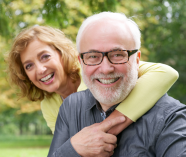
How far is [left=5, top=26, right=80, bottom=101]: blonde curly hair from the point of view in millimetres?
2703

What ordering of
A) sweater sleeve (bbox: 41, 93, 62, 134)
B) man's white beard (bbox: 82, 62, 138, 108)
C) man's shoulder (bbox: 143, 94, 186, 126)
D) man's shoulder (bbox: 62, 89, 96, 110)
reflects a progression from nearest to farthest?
1. man's shoulder (bbox: 143, 94, 186, 126)
2. man's white beard (bbox: 82, 62, 138, 108)
3. man's shoulder (bbox: 62, 89, 96, 110)
4. sweater sleeve (bbox: 41, 93, 62, 134)

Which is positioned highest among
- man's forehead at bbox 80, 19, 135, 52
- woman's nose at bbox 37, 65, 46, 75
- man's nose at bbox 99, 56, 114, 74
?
man's forehead at bbox 80, 19, 135, 52

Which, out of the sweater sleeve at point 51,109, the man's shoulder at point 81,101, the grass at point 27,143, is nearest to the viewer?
the man's shoulder at point 81,101

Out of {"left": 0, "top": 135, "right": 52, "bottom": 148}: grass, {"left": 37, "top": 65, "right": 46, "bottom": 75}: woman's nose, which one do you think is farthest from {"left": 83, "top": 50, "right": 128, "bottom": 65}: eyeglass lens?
{"left": 0, "top": 135, "right": 52, "bottom": 148}: grass

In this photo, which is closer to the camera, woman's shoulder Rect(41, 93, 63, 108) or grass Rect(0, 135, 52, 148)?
woman's shoulder Rect(41, 93, 63, 108)

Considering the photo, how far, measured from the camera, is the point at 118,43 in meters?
1.58

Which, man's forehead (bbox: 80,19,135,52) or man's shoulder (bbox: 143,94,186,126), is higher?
man's forehead (bbox: 80,19,135,52)

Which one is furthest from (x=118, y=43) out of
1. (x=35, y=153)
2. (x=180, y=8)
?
(x=35, y=153)

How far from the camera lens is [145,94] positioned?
1697 millimetres

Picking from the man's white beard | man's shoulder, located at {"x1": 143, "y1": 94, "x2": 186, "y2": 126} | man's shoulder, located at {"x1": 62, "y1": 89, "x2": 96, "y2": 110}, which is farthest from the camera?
man's shoulder, located at {"x1": 62, "y1": 89, "x2": 96, "y2": 110}

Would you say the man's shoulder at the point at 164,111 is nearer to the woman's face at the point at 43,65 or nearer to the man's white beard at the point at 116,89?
the man's white beard at the point at 116,89

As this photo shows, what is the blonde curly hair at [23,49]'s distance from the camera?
2.70 m

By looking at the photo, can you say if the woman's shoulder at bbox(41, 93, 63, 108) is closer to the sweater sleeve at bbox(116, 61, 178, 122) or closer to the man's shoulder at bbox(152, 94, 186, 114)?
the sweater sleeve at bbox(116, 61, 178, 122)

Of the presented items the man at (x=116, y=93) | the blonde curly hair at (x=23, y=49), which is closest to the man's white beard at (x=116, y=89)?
the man at (x=116, y=93)
